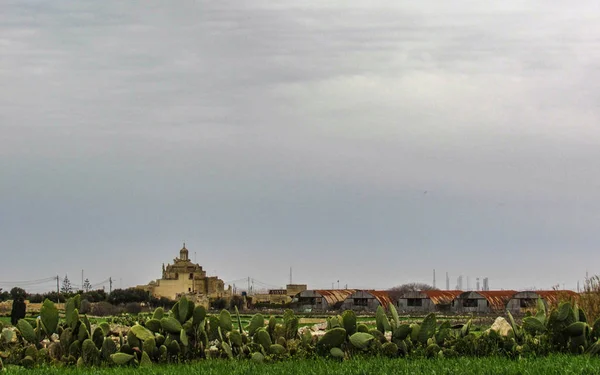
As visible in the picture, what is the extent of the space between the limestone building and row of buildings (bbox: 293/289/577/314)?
2641 centimetres

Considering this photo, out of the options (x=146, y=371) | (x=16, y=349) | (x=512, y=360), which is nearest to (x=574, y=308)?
(x=512, y=360)

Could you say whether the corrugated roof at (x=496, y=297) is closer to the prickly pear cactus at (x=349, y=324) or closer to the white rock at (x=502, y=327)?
the white rock at (x=502, y=327)

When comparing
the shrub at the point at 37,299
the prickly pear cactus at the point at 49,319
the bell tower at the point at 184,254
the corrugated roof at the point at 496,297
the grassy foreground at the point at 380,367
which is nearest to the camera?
the grassy foreground at the point at 380,367

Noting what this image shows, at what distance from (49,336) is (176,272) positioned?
96.5 metres

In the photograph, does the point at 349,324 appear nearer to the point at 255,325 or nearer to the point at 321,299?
the point at 255,325

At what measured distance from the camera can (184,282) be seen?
351ft

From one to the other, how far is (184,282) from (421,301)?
41298mm

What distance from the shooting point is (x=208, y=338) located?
57.8 ft

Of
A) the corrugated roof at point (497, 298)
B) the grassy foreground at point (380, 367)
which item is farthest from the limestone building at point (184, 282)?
the grassy foreground at point (380, 367)

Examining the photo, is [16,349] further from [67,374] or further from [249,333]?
[249,333]

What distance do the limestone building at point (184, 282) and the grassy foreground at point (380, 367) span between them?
290 feet

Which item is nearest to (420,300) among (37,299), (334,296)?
(334,296)

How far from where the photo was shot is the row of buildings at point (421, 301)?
231ft

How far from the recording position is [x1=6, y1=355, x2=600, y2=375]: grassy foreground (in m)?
13.3
